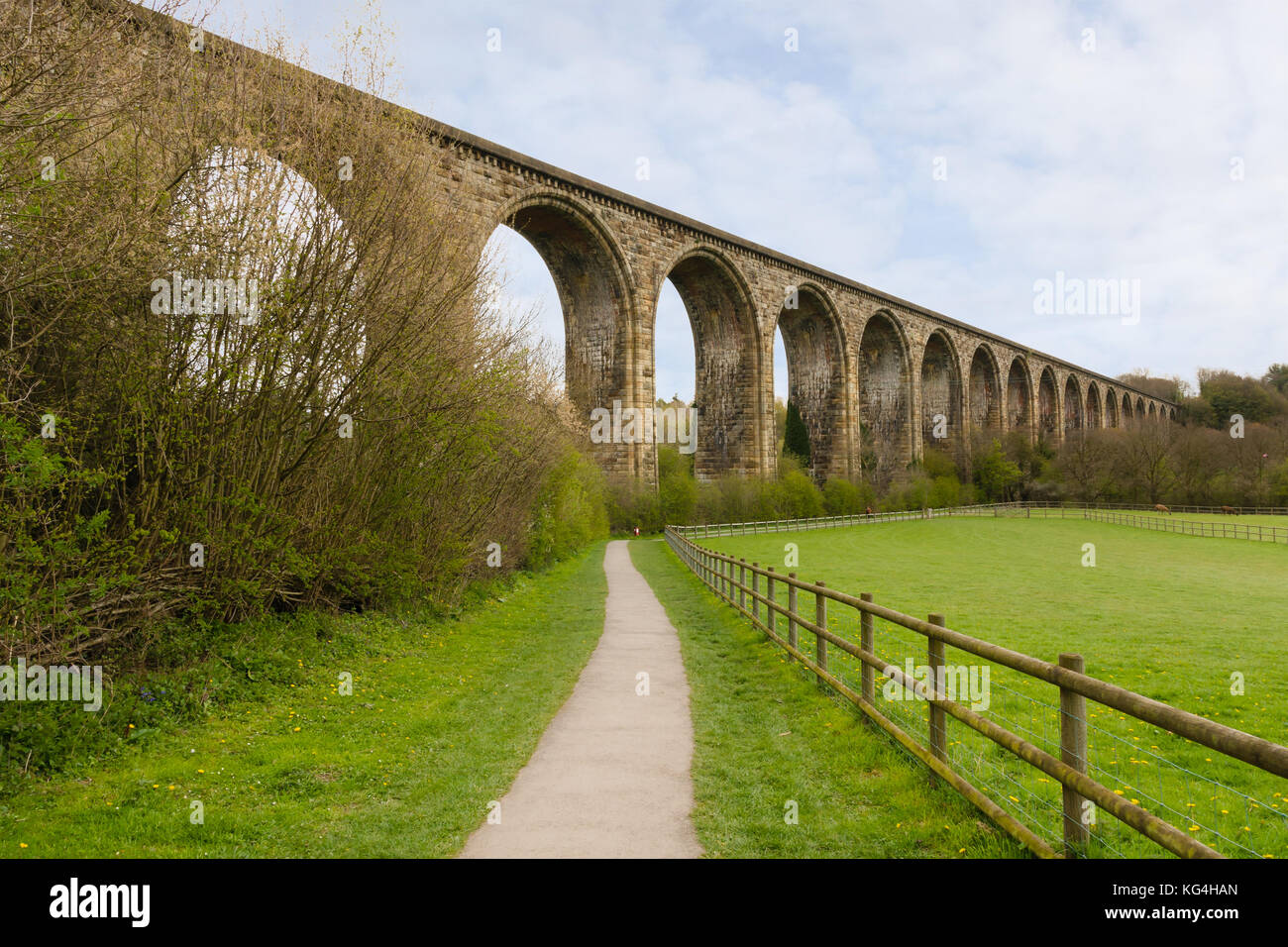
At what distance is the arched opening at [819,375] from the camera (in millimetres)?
54250

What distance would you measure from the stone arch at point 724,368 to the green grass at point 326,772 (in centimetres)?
3888

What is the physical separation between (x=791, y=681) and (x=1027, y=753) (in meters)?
4.12

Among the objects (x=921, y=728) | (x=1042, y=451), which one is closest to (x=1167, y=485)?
(x=1042, y=451)

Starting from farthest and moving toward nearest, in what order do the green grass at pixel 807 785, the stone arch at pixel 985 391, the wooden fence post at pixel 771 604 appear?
the stone arch at pixel 985 391 → the wooden fence post at pixel 771 604 → the green grass at pixel 807 785

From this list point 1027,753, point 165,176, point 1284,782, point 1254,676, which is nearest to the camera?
point 1027,753

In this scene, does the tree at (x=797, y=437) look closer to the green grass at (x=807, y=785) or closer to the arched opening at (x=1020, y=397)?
the arched opening at (x=1020, y=397)

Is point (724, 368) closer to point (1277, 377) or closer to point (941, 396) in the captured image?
point (941, 396)

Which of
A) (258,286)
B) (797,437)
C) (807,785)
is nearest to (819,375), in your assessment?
(797,437)

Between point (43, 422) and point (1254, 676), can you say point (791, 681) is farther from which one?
point (43, 422)

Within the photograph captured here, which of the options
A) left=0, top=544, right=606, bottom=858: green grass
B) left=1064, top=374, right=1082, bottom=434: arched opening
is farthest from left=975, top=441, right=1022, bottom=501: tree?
left=0, top=544, right=606, bottom=858: green grass

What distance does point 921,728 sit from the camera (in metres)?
5.41

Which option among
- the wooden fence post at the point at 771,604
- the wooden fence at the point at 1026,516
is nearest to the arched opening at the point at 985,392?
the wooden fence at the point at 1026,516

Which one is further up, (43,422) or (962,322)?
(962,322)

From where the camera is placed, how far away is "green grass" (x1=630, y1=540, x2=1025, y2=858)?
371 cm
